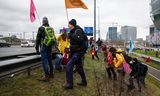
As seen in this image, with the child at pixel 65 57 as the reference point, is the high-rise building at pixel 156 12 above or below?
above

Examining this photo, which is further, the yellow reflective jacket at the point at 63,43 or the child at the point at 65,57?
the child at the point at 65,57

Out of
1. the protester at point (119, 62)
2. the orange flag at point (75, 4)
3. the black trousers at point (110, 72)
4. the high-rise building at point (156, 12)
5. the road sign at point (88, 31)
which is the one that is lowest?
the black trousers at point (110, 72)

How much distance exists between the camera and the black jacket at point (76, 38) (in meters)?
A: 8.85

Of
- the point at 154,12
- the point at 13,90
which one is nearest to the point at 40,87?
the point at 13,90

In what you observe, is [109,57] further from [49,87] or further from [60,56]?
[49,87]

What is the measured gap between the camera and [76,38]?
8.86 m

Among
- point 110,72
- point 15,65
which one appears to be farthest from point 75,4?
point 110,72

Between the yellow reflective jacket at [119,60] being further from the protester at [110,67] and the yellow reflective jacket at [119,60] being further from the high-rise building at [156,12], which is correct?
the high-rise building at [156,12]

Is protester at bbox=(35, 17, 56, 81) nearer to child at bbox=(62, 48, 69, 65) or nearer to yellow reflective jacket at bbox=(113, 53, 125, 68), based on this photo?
child at bbox=(62, 48, 69, 65)

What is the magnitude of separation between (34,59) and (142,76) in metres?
5.43

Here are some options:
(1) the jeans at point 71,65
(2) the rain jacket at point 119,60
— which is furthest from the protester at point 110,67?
(1) the jeans at point 71,65

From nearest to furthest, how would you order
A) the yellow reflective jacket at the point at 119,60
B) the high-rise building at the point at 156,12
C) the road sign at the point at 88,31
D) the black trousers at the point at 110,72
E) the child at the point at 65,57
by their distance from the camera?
the child at the point at 65,57 < the yellow reflective jacket at the point at 119,60 < the black trousers at the point at 110,72 < the road sign at the point at 88,31 < the high-rise building at the point at 156,12

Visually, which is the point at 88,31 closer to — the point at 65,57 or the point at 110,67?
the point at 110,67

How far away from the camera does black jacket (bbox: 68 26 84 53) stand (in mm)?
8852
